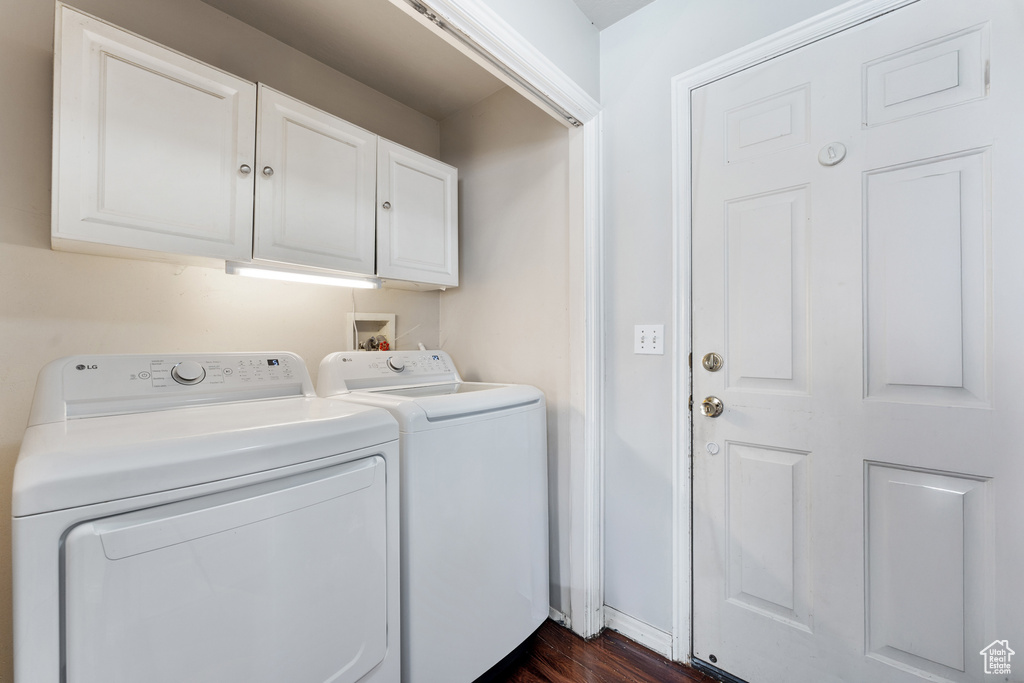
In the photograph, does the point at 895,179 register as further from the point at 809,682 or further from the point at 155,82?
the point at 155,82

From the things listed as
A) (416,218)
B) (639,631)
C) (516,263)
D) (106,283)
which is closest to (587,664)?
(639,631)

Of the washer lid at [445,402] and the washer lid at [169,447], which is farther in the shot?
the washer lid at [445,402]

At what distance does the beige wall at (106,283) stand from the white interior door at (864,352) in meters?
1.63

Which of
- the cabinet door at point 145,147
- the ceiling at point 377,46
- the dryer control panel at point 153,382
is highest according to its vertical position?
the ceiling at point 377,46

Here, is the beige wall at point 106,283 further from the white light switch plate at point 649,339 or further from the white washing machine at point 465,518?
the white light switch plate at point 649,339

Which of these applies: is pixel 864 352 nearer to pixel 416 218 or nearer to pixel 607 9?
pixel 607 9

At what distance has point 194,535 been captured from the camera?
79cm

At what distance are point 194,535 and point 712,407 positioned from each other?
4.69ft

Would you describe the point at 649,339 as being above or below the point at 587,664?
above

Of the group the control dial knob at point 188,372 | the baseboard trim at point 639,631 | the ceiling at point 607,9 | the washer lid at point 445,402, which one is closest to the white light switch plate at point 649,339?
the washer lid at point 445,402

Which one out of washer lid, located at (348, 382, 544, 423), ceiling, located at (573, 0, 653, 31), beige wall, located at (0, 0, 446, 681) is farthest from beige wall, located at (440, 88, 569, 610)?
beige wall, located at (0, 0, 446, 681)

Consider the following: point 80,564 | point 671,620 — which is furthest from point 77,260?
point 671,620

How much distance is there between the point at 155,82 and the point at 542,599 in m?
2.11

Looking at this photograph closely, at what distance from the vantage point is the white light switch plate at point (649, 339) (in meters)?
1.55
